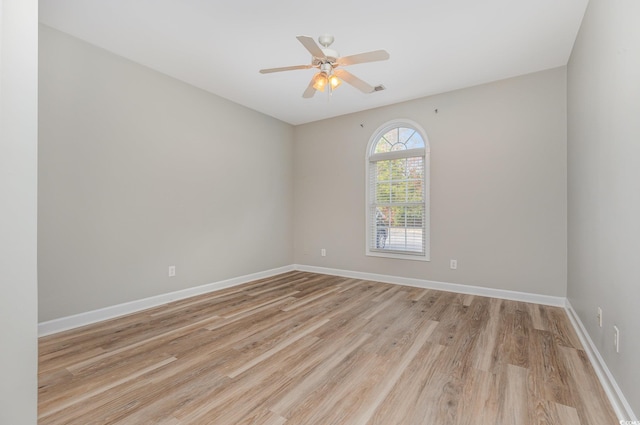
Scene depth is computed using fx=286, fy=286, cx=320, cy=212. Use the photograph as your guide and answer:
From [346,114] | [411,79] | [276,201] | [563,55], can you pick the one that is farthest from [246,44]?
[563,55]

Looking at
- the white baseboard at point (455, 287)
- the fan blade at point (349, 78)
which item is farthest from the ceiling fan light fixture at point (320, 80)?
the white baseboard at point (455, 287)

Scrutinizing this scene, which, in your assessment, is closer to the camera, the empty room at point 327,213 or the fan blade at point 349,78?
the empty room at point 327,213

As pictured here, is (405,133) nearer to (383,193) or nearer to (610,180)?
(383,193)

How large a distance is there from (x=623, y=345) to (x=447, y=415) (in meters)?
1.04

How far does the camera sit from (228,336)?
2.55m

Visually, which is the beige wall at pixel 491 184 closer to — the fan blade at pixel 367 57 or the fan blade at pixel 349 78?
the fan blade at pixel 349 78

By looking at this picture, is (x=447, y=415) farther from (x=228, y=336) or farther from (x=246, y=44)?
(x=246, y=44)

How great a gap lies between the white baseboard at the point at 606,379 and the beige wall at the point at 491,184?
110cm

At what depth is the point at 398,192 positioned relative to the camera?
4.54 meters

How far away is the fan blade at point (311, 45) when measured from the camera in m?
2.10

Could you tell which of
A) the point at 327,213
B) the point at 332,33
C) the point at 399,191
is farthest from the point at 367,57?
the point at 327,213

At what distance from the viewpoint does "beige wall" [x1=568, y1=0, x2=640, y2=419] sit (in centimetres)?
145

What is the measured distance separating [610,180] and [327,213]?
150 inches

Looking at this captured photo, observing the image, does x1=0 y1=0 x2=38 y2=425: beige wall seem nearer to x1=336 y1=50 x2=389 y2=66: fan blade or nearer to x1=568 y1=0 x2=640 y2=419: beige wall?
x1=336 y1=50 x2=389 y2=66: fan blade
